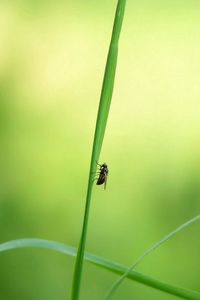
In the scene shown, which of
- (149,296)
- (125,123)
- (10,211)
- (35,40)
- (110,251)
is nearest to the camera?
(149,296)

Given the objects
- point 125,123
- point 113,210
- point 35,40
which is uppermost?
point 35,40

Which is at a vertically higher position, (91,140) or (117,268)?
(117,268)

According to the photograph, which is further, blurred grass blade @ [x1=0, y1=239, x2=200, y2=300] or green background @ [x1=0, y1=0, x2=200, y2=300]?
green background @ [x1=0, y1=0, x2=200, y2=300]

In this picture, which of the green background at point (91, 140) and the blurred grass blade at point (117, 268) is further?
the green background at point (91, 140)

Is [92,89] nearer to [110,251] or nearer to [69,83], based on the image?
[69,83]

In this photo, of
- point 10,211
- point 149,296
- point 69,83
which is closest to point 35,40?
point 69,83

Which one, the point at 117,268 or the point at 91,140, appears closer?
the point at 117,268

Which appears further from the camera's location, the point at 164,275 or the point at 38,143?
the point at 38,143

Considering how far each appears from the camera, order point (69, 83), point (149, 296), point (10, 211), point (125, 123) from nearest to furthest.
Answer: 1. point (149, 296)
2. point (10, 211)
3. point (125, 123)
4. point (69, 83)
